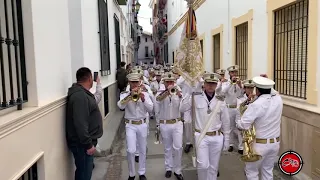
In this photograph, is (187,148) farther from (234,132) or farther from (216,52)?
(216,52)

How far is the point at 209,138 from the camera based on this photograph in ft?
16.6

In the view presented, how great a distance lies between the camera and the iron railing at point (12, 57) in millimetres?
3066

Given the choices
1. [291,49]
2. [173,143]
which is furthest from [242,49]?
[173,143]

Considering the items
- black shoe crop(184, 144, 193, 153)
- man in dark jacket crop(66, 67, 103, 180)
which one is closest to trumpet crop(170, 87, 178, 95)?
man in dark jacket crop(66, 67, 103, 180)

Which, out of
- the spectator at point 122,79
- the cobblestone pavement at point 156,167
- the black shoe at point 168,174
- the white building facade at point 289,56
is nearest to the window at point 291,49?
the white building facade at point 289,56

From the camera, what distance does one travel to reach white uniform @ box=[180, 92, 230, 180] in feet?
16.6

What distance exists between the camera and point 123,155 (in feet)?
25.5

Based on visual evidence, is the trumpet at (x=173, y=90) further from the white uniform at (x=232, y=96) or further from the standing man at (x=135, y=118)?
the white uniform at (x=232, y=96)

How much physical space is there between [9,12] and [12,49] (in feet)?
1.18

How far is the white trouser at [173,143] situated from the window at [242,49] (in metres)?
4.25

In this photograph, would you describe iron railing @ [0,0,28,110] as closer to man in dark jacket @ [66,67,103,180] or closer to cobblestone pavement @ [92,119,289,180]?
man in dark jacket @ [66,67,103,180]

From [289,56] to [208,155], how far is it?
317cm

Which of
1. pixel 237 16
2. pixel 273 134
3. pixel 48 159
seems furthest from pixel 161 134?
pixel 237 16

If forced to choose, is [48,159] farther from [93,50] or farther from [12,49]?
[93,50]
